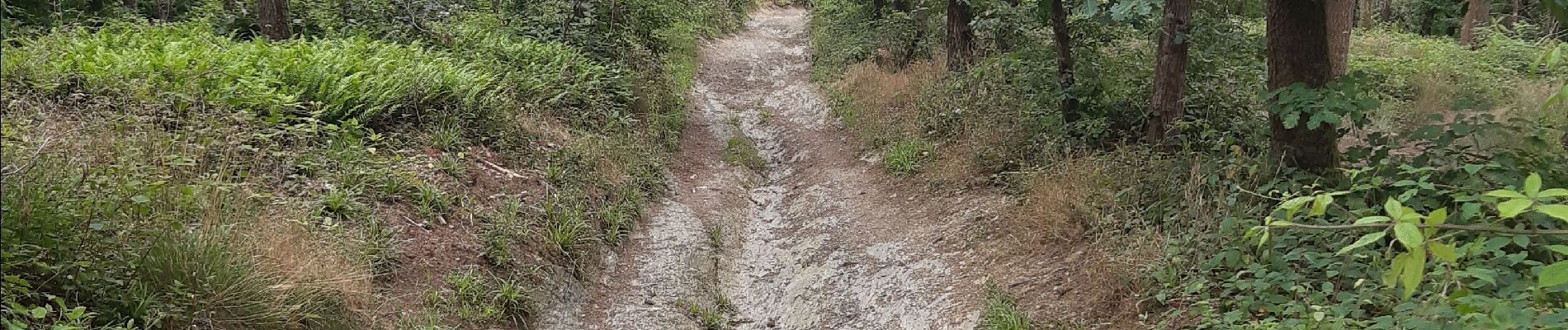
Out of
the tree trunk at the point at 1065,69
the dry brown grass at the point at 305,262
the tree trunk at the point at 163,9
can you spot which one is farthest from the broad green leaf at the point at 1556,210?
the tree trunk at the point at 163,9

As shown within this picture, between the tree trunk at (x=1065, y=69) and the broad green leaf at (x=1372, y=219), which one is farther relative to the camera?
the tree trunk at (x=1065, y=69)

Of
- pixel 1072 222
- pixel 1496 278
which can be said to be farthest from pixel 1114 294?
pixel 1496 278

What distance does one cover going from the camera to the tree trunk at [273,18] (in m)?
9.29

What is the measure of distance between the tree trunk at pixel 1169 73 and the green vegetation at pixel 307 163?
181 inches

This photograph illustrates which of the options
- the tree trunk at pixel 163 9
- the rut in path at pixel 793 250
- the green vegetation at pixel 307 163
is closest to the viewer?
the green vegetation at pixel 307 163

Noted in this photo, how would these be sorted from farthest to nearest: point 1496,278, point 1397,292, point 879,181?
point 879,181 → point 1397,292 → point 1496,278

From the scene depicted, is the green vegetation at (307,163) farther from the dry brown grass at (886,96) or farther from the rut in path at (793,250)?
the dry brown grass at (886,96)

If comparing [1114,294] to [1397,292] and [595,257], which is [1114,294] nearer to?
[1397,292]

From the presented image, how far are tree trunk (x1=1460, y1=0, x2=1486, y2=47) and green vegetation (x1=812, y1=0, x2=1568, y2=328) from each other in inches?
156

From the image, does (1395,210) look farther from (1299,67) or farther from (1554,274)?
(1299,67)

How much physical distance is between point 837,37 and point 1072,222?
40.3ft

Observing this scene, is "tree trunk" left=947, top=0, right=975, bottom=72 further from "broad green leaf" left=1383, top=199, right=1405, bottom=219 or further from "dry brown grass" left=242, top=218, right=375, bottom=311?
"broad green leaf" left=1383, top=199, right=1405, bottom=219

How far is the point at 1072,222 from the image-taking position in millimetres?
5961

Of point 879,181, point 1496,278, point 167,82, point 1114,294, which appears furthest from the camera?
point 879,181
